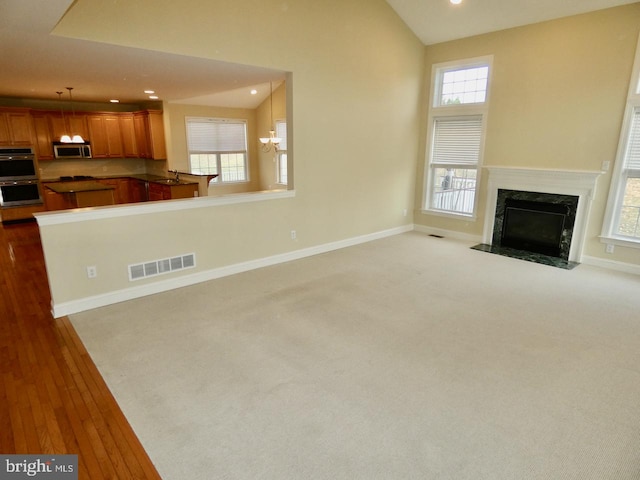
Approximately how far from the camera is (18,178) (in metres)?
6.86

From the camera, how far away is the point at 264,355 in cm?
283

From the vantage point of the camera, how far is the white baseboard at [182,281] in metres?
3.53

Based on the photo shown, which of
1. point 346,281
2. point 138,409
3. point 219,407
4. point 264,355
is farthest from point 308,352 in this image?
point 346,281

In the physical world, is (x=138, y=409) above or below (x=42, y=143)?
below

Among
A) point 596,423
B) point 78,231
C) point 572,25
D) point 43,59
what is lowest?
point 596,423

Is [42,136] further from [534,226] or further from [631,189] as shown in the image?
[631,189]

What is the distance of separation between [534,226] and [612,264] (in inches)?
41.6

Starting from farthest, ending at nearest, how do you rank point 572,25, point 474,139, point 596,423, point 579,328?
point 474,139, point 572,25, point 579,328, point 596,423

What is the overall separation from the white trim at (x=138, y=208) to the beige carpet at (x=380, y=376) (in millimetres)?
904

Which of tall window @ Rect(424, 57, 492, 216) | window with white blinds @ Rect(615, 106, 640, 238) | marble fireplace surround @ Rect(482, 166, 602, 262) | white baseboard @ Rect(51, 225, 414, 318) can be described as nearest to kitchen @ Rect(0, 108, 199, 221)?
white baseboard @ Rect(51, 225, 414, 318)

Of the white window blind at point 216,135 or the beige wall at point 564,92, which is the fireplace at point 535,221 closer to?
the beige wall at point 564,92

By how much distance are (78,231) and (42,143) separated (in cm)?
520

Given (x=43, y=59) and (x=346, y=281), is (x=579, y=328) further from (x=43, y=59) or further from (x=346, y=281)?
(x=43, y=59)

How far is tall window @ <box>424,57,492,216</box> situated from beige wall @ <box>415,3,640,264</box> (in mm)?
197
